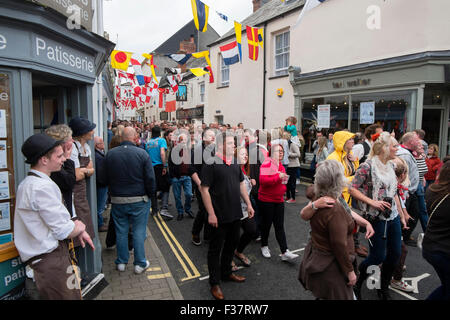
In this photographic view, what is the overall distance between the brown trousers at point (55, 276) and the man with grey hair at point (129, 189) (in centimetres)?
167

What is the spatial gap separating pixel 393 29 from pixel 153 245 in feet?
29.6

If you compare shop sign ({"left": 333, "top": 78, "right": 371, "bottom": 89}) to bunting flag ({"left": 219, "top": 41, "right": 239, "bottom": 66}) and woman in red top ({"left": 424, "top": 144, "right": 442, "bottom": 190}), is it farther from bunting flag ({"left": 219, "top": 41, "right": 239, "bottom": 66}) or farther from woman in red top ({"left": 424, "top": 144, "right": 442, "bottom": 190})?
bunting flag ({"left": 219, "top": 41, "right": 239, "bottom": 66})

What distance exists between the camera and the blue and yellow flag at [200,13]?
27.6ft

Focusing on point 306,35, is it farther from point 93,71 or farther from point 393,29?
point 93,71

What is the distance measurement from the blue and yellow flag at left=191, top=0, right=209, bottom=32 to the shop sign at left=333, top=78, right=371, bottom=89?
16.6 ft

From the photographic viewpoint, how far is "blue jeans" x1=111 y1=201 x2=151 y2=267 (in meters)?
4.08

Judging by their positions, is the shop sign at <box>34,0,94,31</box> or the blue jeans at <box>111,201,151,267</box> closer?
the shop sign at <box>34,0,94,31</box>

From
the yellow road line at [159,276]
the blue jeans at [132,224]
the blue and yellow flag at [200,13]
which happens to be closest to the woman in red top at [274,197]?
the yellow road line at [159,276]

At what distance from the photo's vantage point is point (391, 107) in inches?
358

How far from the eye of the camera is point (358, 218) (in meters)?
2.92

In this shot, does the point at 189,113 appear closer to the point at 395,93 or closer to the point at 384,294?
the point at 395,93

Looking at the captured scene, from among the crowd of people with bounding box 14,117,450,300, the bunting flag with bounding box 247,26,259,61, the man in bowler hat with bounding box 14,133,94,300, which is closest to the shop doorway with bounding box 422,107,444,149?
the crowd of people with bounding box 14,117,450,300
